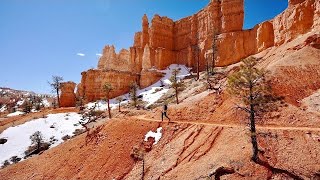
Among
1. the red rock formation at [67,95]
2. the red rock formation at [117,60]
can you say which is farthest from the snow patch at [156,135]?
the red rock formation at [117,60]

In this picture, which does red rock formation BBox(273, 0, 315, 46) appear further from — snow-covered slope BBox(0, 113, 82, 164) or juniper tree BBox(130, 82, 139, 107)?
snow-covered slope BBox(0, 113, 82, 164)

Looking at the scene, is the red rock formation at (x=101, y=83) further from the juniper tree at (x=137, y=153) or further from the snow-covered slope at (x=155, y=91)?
the juniper tree at (x=137, y=153)

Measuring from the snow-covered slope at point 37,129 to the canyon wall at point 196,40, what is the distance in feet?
62.9

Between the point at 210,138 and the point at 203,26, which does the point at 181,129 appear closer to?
the point at 210,138

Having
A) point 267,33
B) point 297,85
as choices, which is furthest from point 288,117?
point 267,33

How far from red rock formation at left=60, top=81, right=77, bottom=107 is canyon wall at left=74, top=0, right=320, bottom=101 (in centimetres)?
291

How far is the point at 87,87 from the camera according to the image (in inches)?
3049

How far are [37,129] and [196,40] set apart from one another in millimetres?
52014

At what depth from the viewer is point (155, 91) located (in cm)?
7056

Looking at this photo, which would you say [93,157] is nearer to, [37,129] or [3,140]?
[37,129]

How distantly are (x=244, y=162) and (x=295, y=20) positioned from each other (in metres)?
40.9

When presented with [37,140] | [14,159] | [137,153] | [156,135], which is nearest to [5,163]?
[14,159]

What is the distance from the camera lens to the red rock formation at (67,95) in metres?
75.0

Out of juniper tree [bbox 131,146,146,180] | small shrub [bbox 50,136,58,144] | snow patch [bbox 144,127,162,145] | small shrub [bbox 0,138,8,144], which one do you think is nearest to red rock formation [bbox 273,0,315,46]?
snow patch [bbox 144,127,162,145]
